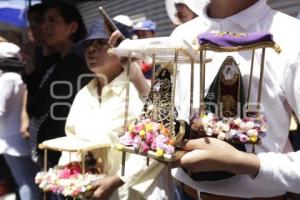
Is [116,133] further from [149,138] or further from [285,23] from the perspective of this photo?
[285,23]

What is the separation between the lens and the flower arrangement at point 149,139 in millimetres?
1204

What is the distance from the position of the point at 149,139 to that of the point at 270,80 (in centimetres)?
40

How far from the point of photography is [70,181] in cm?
237

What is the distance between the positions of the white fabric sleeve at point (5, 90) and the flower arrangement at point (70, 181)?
1415 mm

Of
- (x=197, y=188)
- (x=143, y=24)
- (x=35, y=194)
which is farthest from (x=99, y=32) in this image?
(x=143, y=24)

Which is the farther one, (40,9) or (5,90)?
(40,9)

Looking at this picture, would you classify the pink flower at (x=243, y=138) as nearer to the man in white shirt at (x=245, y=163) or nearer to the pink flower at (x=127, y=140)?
the man in white shirt at (x=245, y=163)

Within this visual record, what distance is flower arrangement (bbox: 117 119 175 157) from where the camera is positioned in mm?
1204

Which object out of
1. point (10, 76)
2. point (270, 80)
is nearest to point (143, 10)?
point (10, 76)

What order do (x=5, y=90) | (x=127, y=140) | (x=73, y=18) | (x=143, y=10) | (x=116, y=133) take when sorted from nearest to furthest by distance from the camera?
(x=127, y=140)
(x=116, y=133)
(x=73, y=18)
(x=5, y=90)
(x=143, y=10)

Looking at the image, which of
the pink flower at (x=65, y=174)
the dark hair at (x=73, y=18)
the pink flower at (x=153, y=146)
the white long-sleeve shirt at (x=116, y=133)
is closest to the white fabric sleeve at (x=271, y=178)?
the pink flower at (x=153, y=146)

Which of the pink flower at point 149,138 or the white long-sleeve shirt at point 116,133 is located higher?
the pink flower at point 149,138

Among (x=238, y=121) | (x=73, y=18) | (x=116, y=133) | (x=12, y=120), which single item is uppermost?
(x=73, y=18)

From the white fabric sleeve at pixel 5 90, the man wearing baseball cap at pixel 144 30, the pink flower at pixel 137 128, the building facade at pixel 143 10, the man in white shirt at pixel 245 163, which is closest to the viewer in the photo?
the man in white shirt at pixel 245 163
